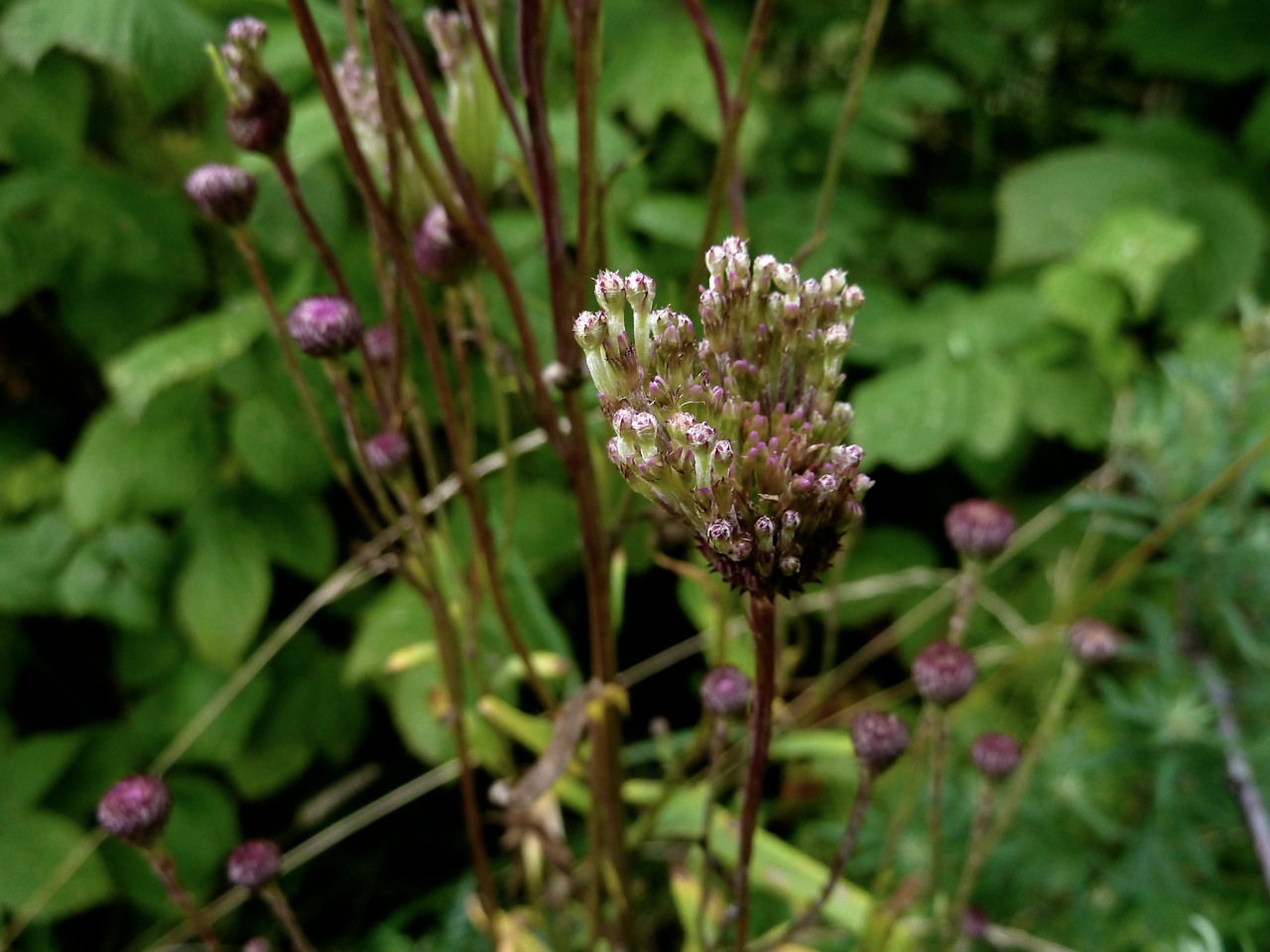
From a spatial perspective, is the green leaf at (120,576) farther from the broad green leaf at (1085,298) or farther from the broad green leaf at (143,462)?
the broad green leaf at (1085,298)

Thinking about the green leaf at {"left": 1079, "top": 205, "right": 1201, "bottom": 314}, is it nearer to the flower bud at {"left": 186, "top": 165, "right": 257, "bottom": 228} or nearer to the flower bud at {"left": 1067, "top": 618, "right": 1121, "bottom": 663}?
the flower bud at {"left": 1067, "top": 618, "right": 1121, "bottom": 663}

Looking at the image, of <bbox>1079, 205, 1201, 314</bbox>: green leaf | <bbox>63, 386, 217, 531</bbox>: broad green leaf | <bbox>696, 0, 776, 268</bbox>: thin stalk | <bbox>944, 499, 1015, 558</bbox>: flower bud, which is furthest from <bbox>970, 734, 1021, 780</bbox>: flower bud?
<bbox>63, 386, 217, 531</bbox>: broad green leaf

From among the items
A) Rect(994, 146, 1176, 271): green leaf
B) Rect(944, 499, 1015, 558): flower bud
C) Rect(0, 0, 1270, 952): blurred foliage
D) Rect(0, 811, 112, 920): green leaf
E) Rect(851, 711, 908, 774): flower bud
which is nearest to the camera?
Rect(851, 711, 908, 774): flower bud

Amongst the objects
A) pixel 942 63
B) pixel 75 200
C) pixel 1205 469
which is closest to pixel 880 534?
pixel 1205 469

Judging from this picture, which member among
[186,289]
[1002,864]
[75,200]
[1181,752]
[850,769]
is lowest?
[850,769]

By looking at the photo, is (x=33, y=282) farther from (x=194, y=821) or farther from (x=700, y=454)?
(x=700, y=454)

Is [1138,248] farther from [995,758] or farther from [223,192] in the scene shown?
[223,192]

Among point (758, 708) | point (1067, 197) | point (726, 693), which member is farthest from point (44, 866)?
point (1067, 197)
